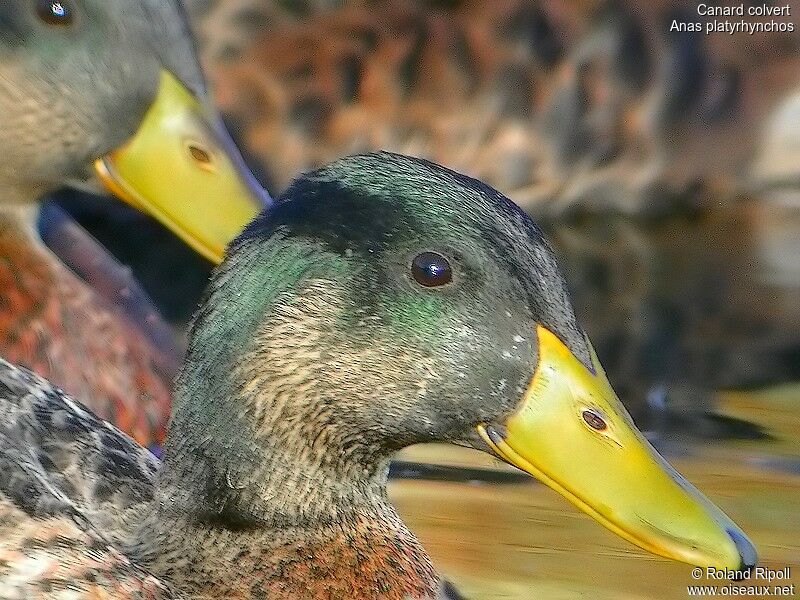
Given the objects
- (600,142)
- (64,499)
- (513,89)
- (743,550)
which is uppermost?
(600,142)

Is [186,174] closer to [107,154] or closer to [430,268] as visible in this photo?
[107,154]

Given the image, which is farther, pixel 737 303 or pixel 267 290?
pixel 737 303

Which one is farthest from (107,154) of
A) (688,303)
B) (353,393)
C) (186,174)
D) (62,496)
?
(688,303)

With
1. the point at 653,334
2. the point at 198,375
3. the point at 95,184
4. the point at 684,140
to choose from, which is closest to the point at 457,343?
the point at 198,375

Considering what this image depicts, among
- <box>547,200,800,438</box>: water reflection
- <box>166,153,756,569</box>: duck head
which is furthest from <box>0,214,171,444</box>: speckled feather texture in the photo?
<box>166,153,756,569</box>: duck head

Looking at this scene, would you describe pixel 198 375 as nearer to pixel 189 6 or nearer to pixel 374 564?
pixel 374 564

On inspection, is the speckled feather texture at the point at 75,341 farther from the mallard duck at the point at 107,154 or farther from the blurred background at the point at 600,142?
the blurred background at the point at 600,142
